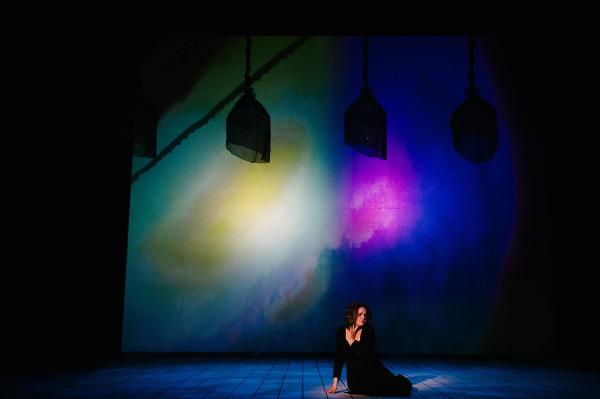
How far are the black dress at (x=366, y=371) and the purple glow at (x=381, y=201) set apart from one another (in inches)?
130

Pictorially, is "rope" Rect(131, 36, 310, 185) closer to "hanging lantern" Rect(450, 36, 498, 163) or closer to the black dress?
"hanging lantern" Rect(450, 36, 498, 163)

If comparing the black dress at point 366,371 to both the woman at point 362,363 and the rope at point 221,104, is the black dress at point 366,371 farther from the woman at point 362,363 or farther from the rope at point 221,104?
the rope at point 221,104

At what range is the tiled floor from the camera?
4.38 meters

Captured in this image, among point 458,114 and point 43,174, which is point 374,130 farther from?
point 43,174

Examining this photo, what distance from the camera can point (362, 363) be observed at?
4.36m

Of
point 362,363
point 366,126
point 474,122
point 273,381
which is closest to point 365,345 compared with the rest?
point 362,363

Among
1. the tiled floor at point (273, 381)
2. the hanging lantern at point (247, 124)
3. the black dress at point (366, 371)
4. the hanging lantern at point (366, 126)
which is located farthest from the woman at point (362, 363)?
the hanging lantern at point (247, 124)

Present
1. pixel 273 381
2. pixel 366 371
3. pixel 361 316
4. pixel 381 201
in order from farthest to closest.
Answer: pixel 381 201 → pixel 273 381 → pixel 361 316 → pixel 366 371

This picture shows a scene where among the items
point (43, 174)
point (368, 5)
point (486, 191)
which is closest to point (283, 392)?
point (368, 5)

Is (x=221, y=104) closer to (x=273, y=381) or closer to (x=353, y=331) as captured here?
(x=273, y=381)

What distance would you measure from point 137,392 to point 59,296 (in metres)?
2.27

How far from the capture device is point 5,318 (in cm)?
613

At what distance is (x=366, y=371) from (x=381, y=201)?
3.80m

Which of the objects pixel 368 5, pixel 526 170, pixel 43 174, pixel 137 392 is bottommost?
pixel 137 392
